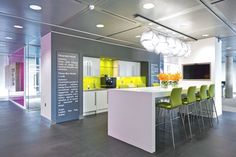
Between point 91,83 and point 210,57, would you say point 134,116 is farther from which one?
point 210,57

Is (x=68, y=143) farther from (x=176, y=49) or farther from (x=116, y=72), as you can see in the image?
(x=116, y=72)

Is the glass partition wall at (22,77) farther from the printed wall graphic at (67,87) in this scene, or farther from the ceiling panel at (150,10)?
the ceiling panel at (150,10)

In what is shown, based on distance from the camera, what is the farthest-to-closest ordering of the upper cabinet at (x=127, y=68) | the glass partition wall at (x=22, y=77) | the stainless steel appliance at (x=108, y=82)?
the glass partition wall at (x=22, y=77) < the upper cabinet at (x=127, y=68) < the stainless steel appliance at (x=108, y=82)

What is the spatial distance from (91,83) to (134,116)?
375 centimetres

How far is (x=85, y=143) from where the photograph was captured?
3336mm

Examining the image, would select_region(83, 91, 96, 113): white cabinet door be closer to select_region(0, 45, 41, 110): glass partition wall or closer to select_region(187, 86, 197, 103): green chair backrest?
select_region(0, 45, 41, 110): glass partition wall

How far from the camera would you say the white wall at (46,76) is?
482 cm

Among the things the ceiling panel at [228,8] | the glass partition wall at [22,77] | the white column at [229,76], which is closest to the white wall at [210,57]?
the ceiling panel at [228,8]

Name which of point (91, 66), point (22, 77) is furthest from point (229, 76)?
point (22, 77)

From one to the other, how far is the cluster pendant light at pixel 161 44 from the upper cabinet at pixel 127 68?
2.84m

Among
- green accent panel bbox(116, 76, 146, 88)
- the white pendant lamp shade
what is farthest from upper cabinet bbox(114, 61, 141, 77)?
the white pendant lamp shade

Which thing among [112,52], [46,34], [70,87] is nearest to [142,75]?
[112,52]

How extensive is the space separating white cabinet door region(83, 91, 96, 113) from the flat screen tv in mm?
3609

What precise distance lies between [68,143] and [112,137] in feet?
3.16
